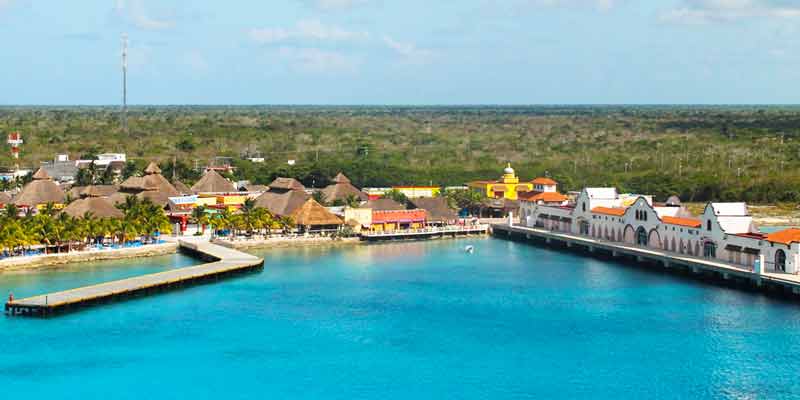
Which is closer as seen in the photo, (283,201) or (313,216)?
(313,216)

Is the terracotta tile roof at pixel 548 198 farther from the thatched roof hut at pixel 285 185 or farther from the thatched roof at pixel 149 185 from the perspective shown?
the thatched roof at pixel 149 185

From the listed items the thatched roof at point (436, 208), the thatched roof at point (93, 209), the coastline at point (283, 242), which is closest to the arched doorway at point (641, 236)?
the thatched roof at point (436, 208)

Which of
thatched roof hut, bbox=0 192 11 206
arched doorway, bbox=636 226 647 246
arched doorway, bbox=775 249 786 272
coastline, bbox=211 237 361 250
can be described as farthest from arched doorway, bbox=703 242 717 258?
thatched roof hut, bbox=0 192 11 206

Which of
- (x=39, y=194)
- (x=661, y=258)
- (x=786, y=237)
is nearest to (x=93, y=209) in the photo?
(x=39, y=194)

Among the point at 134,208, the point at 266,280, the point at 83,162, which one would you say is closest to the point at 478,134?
the point at 83,162

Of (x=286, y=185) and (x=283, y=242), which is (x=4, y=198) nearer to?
(x=286, y=185)

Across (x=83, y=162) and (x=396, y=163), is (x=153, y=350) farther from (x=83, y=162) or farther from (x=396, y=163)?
(x=396, y=163)
